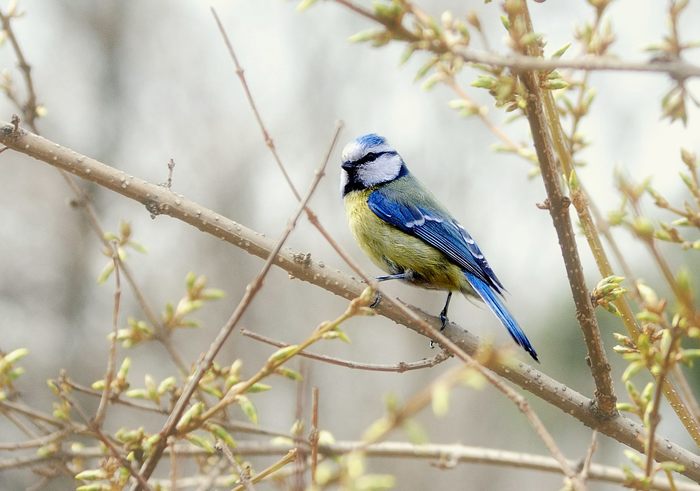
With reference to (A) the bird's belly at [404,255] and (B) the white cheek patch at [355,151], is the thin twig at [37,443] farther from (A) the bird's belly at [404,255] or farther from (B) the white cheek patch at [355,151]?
(B) the white cheek patch at [355,151]

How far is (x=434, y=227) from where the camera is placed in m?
3.40

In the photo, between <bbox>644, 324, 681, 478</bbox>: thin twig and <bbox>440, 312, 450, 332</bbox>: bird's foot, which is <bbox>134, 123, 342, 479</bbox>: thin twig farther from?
<bbox>440, 312, 450, 332</bbox>: bird's foot

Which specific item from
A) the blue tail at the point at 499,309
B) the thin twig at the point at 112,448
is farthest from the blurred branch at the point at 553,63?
the blue tail at the point at 499,309

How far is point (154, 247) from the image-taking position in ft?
38.2

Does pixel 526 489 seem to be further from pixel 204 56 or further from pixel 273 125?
pixel 204 56

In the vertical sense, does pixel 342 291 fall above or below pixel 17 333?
below

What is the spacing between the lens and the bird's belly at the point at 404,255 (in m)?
3.24

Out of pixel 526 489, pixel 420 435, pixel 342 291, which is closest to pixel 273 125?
pixel 526 489

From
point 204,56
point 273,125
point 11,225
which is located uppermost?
point 204,56

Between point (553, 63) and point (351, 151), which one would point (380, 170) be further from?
point (553, 63)

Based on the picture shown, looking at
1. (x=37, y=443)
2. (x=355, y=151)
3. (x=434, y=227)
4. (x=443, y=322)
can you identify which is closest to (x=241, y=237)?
(x=37, y=443)

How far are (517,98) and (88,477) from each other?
115 centimetres

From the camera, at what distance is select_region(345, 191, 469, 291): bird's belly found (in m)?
3.24

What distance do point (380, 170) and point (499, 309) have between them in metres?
1.23
